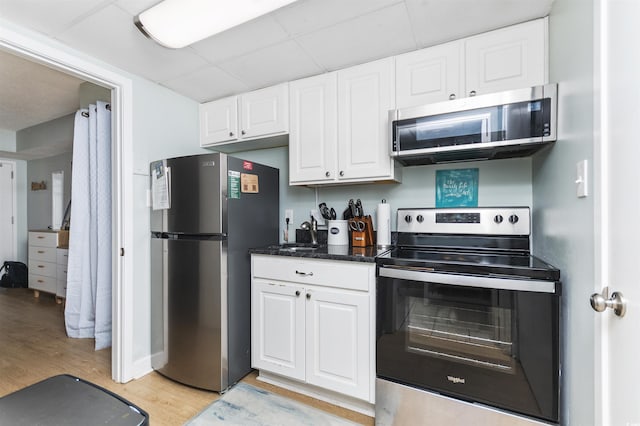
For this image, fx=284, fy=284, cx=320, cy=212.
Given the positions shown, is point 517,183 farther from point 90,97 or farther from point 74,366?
point 90,97

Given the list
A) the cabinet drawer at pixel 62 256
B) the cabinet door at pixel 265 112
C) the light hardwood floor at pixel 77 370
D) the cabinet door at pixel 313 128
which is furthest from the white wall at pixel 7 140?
the cabinet door at pixel 313 128

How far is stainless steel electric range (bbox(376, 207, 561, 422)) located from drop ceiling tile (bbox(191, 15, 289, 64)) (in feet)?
4.61

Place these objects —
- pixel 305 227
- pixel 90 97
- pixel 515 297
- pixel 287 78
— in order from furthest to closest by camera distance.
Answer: pixel 90 97, pixel 305 227, pixel 287 78, pixel 515 297

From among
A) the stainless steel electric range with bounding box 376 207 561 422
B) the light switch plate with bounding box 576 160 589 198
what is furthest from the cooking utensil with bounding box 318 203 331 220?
the light switch plate with bounding box 576 160 589 198

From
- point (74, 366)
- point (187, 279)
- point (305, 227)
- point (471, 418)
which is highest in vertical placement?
point (305, 227)

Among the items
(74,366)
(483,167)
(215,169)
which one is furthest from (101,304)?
(483,167)

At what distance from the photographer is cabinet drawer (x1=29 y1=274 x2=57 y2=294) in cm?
383

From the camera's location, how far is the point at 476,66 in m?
1.62

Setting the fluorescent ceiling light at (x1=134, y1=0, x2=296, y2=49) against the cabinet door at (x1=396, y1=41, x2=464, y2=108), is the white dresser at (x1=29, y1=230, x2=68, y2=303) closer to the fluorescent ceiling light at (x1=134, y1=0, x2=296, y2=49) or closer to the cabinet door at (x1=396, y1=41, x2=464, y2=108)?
the fluorescent ceiling light at (x1=134, y1=0, x2=296, y2=49)

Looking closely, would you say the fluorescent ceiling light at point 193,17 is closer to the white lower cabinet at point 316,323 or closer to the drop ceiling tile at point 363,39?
the drop ceiling tile at point 363,39

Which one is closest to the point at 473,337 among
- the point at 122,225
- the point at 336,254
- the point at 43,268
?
the point at 336,254

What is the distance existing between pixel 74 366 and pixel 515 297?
9.91 feet

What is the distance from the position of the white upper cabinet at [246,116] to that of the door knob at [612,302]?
1901 mm

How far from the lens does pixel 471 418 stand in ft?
4.23
